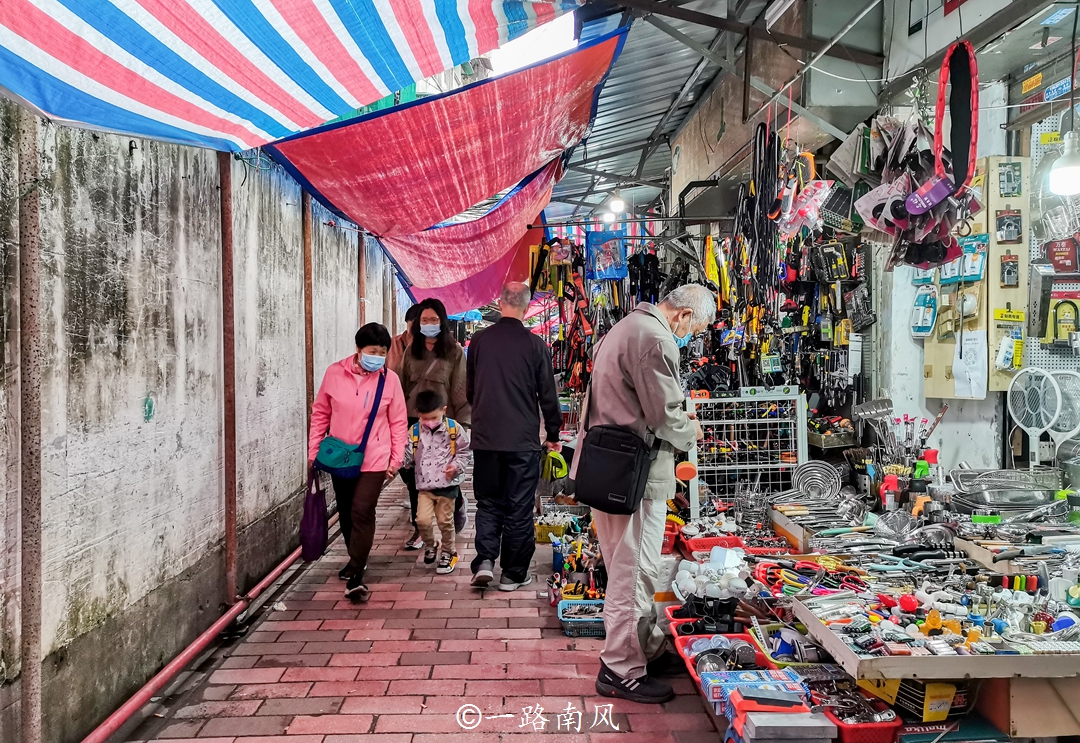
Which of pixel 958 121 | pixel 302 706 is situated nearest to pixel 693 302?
pixel 958 121

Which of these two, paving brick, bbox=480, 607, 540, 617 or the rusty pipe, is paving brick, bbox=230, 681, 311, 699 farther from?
paving brick, bbox=480, 607, 540, 617

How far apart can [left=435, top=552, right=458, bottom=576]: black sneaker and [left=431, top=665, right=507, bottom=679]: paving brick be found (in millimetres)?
1613

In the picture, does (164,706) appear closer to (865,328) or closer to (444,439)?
(444,439)

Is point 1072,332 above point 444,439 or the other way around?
above

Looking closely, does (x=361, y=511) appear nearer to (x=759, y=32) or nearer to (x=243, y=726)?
(x=243, y=726)

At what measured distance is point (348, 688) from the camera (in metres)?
3.38

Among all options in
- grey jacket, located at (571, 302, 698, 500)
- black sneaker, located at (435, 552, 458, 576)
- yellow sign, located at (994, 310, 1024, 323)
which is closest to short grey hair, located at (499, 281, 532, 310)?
grey jacket, located at (571, 302, 698, 500)

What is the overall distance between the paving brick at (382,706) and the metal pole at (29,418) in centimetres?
117

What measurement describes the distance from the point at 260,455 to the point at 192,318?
1.38 metres

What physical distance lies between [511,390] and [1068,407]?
365 centimetres

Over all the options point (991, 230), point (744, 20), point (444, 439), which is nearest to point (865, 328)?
point (991, 230)

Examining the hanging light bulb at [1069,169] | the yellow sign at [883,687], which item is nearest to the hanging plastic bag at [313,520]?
the yellow sign at [883,687]

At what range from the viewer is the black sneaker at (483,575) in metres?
4.80

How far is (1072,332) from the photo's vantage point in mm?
5180
